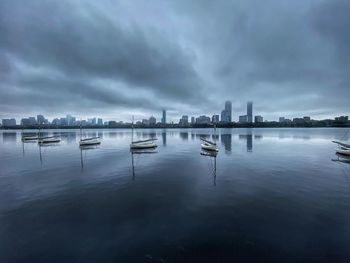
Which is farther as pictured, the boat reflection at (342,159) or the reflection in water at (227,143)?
the reflection in water at (227,143)

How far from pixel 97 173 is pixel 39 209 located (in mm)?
16732

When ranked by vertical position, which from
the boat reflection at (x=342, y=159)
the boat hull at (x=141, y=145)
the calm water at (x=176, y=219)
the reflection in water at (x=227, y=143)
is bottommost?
the boat reflection at (x=342, y=159)

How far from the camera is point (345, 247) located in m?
13.5

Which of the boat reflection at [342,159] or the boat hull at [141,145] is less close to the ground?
the boat hull at [141,145]

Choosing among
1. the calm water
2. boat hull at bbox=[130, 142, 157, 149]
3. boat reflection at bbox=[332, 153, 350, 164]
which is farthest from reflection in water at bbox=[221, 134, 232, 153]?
the calm water

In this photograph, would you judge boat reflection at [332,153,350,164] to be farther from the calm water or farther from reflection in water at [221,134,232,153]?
reflection in water at [221,134,232,153]

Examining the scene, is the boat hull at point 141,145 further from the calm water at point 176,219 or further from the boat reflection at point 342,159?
the boat reflection at point 342,159

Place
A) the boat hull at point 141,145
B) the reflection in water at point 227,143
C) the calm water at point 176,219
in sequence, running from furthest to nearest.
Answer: the reflection in water at point 227,143 < the boat hull at point 141,145 < the calm water at point 176,219

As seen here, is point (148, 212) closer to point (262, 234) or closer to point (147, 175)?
point (262, 234)

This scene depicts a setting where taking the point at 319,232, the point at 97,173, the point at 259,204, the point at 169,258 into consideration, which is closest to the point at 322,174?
the point at 259,204

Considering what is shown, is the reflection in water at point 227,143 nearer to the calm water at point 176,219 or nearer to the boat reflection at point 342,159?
the boat reflection at point 342,159

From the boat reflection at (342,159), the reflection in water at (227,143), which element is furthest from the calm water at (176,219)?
the reflection in water at (227,143)

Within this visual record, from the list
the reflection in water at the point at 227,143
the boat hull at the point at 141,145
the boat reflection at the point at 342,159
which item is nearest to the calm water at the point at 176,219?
the boat reflection at the point at 342,159

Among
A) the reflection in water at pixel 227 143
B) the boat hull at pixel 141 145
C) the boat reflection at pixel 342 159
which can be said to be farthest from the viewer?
the reflection in water at pixel 227 143
